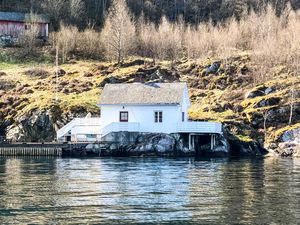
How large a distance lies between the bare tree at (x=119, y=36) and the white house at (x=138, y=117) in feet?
125

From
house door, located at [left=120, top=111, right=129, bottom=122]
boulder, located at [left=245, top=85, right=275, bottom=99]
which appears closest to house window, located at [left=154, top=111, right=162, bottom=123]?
house door, located at [left=120, top=111, right=129, bottom=122]

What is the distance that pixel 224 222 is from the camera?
97.3 feet

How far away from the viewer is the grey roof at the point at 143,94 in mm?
77125

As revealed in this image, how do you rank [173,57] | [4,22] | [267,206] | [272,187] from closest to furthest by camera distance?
1. [267,206]
2. [272,187]
3. [173,57]
4. [4,22]

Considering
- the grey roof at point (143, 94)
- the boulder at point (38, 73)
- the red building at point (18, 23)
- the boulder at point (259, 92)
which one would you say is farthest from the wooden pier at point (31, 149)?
the red building at point (18, 23)

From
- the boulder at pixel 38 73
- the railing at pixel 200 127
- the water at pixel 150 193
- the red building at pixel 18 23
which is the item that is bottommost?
the water at pixel 150 193

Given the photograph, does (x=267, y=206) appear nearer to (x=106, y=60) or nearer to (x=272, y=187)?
(x=272, y=187)

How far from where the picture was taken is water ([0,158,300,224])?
30.9m

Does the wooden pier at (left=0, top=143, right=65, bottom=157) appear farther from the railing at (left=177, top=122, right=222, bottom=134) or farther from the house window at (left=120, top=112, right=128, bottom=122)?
the railing at (left=177, top=122, right=222, bottom=134)

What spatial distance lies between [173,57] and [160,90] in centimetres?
3981

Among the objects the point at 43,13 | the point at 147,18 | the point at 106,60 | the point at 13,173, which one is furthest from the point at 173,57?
the point at 13,173

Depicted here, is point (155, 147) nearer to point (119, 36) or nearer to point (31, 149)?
point (31, 149)

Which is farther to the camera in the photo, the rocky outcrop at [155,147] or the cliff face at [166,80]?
the cliff face at [166,80]

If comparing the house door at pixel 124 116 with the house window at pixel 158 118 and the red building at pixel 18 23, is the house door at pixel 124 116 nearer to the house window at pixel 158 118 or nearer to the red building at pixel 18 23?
the house window at pixel 158 118
